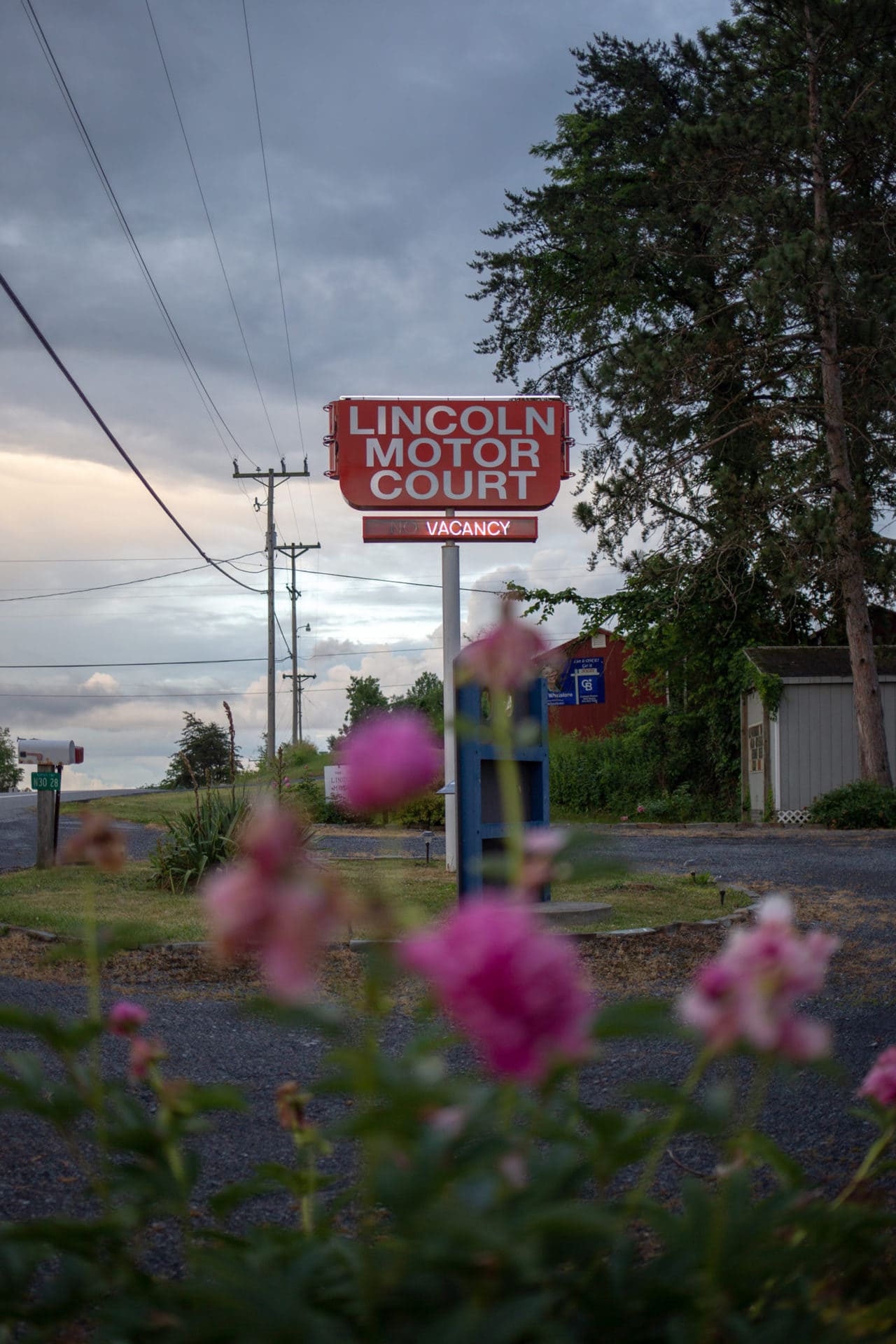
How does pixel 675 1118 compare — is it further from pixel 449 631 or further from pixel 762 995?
pixel 449 631

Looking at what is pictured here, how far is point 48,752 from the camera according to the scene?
1032 cm

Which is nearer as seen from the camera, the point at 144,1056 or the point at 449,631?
the point at 144,1056

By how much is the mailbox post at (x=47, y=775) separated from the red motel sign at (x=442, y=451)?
3548 millimetres

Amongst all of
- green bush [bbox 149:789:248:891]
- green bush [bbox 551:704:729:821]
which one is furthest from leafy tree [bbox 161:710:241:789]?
green bush [bbox 551:704:729:821]

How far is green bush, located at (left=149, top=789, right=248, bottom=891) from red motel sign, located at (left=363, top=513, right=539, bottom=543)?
2.90 m

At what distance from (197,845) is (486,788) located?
270 cm

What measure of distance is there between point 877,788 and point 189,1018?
14.4 metres

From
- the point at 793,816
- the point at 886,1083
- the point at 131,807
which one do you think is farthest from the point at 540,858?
the point at 131,807

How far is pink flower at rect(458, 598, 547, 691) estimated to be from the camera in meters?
0.90

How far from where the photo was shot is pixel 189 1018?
448 cm

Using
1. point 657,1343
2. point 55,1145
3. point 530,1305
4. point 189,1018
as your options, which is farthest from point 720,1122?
point 189,1018

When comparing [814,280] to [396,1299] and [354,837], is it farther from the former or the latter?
[396,1299]

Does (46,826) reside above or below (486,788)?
below

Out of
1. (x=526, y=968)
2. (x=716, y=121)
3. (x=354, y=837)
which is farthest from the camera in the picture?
(x=716, y=121)
